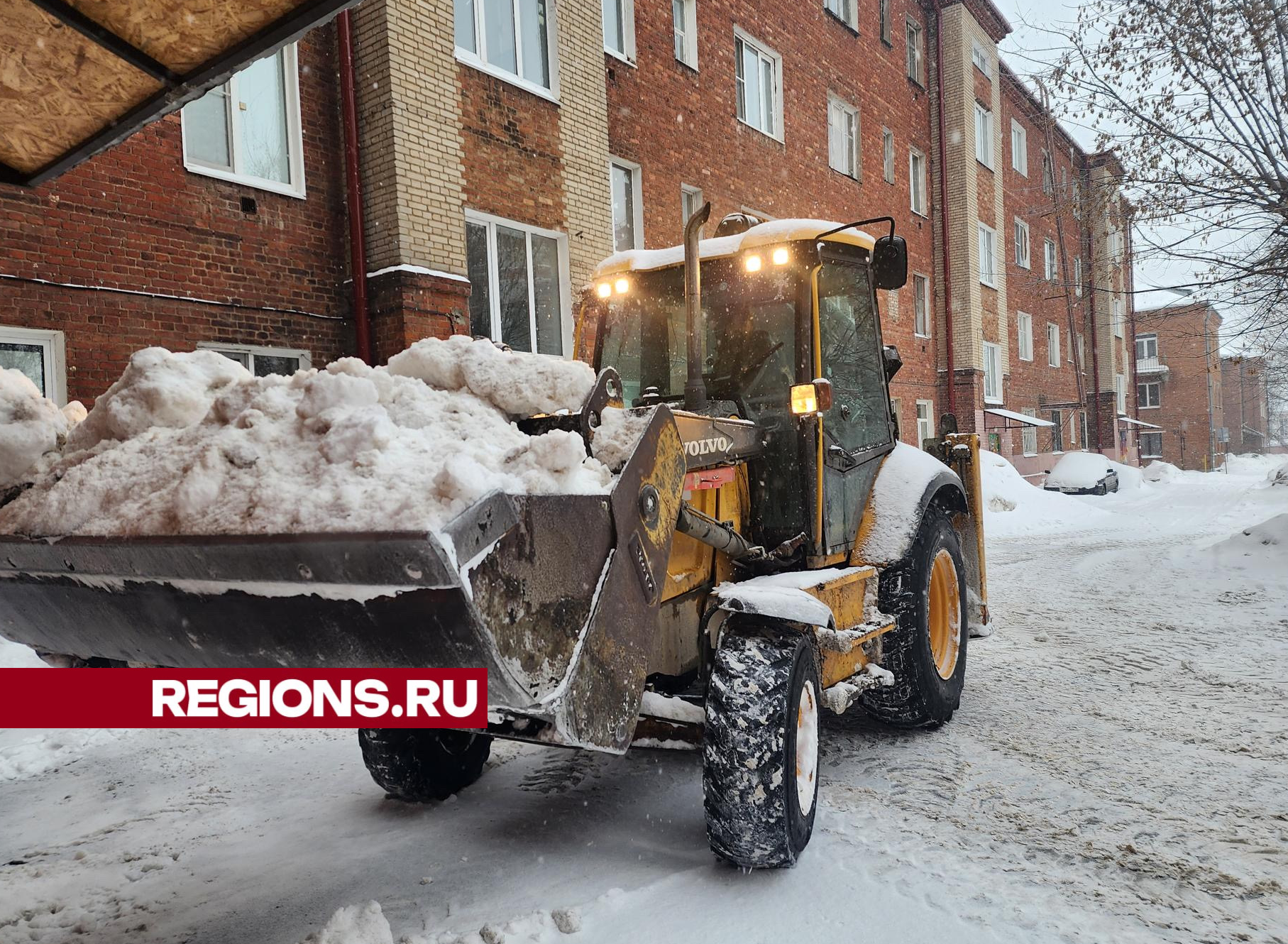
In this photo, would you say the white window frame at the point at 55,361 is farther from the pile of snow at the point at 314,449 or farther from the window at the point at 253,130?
the pile of snow at the point at 314,449

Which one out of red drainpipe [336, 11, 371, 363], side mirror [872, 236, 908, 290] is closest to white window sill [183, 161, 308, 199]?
red drainpipe [336, 11, 371, 363]

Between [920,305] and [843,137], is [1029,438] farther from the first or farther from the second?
[843,137]

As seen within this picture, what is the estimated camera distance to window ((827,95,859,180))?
16.3 meters

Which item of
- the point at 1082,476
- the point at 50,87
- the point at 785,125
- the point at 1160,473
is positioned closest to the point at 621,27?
the point at 785,125

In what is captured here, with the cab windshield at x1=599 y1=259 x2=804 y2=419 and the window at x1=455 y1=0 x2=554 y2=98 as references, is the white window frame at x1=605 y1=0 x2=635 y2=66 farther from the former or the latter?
the cab windshield at x1=599 y1=259 x2=804 y2=419

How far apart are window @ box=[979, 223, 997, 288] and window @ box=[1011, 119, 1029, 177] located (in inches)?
136

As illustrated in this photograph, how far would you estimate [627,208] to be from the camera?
1189 centimetres

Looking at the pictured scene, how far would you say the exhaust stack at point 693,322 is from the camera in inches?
137

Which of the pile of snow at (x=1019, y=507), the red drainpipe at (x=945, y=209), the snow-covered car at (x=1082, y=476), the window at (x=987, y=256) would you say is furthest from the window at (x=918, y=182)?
the snow-covered car at (x=1082, y=476)

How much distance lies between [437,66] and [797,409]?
257 inches

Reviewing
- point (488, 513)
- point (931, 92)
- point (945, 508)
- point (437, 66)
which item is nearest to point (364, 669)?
point (488, 513)

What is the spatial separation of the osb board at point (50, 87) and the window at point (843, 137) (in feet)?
47.8

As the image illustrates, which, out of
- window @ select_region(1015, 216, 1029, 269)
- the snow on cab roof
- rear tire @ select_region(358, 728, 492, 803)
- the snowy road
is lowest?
the snowy road

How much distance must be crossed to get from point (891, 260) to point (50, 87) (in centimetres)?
353
